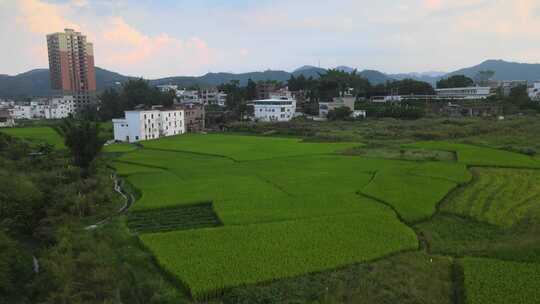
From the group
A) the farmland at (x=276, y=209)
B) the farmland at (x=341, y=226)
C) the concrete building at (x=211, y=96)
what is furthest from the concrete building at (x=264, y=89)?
the farmland at (x=341, y=226)

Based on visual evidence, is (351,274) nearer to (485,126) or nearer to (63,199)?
(63,199)

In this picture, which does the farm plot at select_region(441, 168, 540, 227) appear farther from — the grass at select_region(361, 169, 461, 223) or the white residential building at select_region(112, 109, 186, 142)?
the white residential building at select_region(112, 109, 186, 142)

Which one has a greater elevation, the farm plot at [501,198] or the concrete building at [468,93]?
the concrete building at [468,93]

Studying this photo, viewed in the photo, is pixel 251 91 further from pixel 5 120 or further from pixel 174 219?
pixel 174 219

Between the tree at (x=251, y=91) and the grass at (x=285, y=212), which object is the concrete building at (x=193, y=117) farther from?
the grass at (x=285, y=212)

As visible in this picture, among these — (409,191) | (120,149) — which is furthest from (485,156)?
(120,149)

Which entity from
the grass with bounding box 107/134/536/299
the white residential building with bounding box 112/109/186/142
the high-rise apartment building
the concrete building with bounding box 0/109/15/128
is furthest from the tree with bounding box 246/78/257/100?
the grass with bounding box 107/134/536/299
